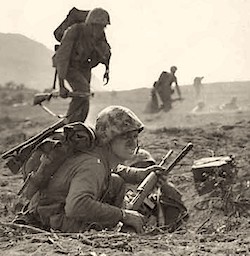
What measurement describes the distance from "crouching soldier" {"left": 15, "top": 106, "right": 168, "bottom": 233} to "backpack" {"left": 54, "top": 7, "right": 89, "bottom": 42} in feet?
14.0

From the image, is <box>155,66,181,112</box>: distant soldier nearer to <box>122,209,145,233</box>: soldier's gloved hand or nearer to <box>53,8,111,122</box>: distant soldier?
<box>53,8,111,122</box>: distant soldier

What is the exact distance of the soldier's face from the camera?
14.6ft

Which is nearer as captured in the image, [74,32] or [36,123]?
[74,32]

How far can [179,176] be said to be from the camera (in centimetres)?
796

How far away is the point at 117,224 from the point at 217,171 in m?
2.92

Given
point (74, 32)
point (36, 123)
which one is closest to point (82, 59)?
point (74, 32)

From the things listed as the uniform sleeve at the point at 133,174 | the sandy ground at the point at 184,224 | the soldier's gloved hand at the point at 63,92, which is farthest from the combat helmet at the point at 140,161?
the soldier's gloved hand at the point at 63,92

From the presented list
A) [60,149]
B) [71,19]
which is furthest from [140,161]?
[71,19]

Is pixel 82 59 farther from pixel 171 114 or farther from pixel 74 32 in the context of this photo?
pixel 171 114

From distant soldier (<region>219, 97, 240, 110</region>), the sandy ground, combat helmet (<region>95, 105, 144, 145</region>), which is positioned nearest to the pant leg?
the sandy ground

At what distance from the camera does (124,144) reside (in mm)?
4457

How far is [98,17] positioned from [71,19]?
746 millimetres

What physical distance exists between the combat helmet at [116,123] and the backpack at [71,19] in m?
4.30

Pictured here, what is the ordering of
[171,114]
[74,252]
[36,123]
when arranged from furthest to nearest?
[171,114], [36,123], [74,252]
